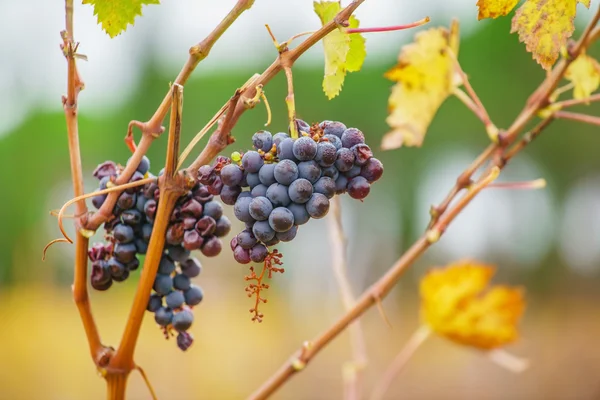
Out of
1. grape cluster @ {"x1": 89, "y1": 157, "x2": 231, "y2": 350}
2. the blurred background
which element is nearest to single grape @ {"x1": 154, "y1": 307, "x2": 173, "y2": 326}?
grape cluster @ {"x1": 89, "y1": 157, "x2": 231, "y2": 350}

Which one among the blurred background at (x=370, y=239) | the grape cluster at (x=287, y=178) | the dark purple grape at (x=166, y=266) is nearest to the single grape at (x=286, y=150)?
the grape cluster at (x=287, y=178)

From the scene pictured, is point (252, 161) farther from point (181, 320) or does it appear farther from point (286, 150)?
point (181, 320)

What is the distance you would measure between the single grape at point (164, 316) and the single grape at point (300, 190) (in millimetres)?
152

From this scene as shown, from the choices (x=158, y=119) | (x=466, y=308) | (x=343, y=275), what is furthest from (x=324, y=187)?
(x=466, y=308)

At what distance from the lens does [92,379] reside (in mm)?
4246

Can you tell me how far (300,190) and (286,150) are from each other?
25 mm

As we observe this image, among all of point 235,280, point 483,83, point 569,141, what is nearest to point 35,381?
point 235,280

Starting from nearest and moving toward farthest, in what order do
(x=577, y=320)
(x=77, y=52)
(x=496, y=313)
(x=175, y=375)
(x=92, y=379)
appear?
(x=77, y=52), (x=496, y=313), (x=175, y=375), (x=92, y=379), (x=577, y=320)

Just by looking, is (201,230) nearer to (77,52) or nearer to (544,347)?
(77,52)

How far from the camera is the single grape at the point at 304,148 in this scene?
32cm

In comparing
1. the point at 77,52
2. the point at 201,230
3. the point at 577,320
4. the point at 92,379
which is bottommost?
the point at 577,320

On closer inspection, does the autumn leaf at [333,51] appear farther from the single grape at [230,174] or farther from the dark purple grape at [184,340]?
the dark purple grape at [184,340]

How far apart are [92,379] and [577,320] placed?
4114mm

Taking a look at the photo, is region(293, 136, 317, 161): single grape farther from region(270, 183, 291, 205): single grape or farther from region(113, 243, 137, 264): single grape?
region(113, 243, 137, 264): single grape
